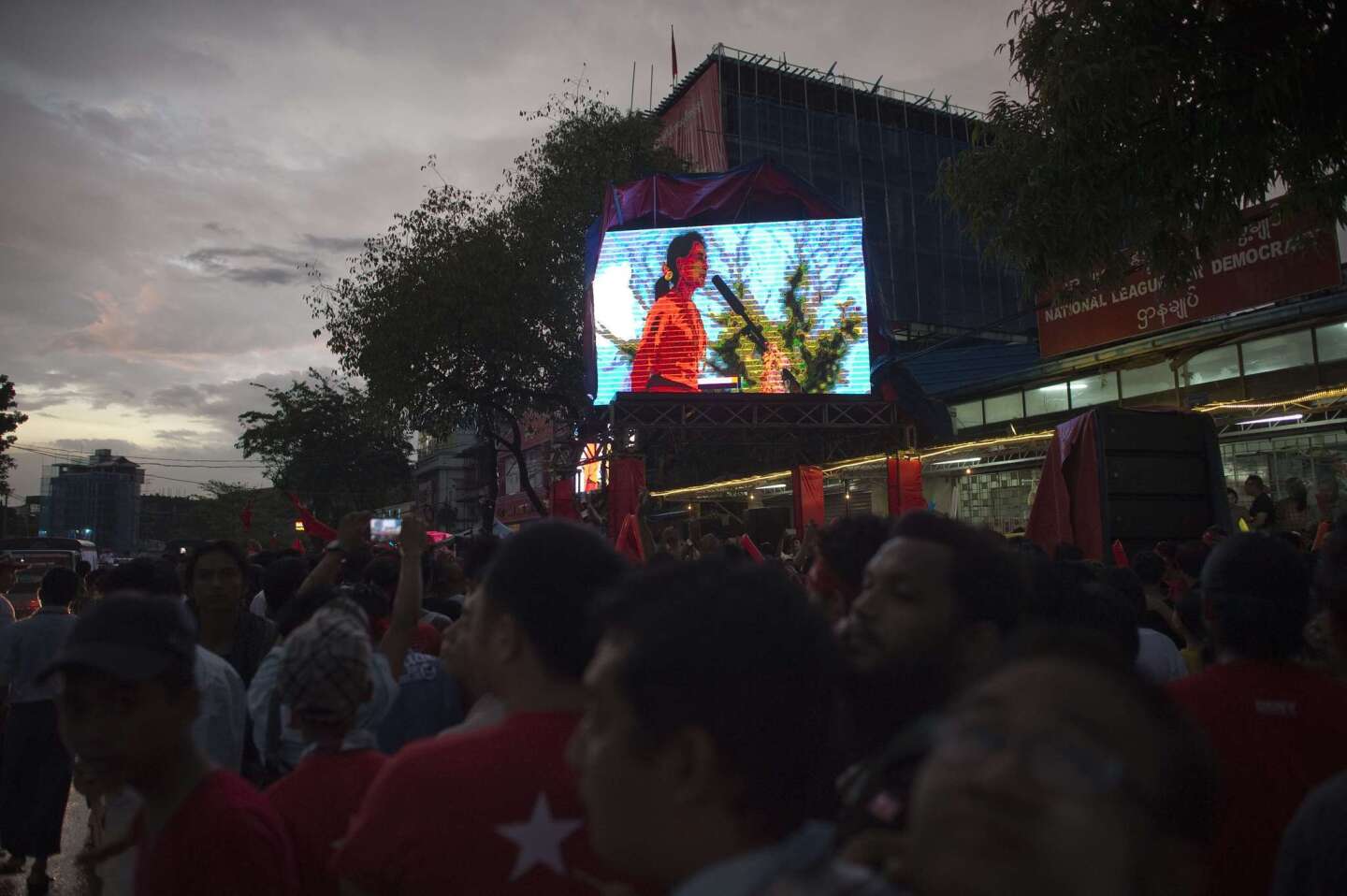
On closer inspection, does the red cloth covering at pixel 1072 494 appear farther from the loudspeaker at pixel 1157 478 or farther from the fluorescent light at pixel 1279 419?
the fluorescent light at pixel 1279 419

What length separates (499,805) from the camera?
168 cm

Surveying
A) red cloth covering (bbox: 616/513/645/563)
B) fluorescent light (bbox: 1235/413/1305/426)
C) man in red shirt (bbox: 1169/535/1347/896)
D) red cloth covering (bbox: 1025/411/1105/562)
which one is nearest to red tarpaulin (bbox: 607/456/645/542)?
red cloth covering (bbox: 616/513/645/563)

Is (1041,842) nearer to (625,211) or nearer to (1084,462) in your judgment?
(1084,462)

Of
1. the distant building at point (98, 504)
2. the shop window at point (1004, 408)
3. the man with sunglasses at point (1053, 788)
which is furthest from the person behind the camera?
the distant building at point (98, 504)

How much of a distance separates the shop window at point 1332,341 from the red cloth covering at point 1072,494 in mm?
7930

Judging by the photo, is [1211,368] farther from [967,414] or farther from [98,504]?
[98,504]

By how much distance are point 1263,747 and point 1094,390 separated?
652 inches

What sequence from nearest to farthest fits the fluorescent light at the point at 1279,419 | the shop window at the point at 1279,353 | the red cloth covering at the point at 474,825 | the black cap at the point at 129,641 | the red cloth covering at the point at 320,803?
1. the red cloth covering at the point at 474,825
2. the black cap at the point at 129,641
3. the red cloth covering at the point at 320,803
4. the fluorescent light at the point at 1279,419
5. the shop window at the point at 1279,353

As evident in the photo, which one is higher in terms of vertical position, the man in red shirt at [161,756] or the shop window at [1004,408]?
the shop window at [1004,408]

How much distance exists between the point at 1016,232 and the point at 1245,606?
207 inches

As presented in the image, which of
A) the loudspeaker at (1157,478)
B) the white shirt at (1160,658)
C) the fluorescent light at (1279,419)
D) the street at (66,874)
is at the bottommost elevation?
the street at (66,874)

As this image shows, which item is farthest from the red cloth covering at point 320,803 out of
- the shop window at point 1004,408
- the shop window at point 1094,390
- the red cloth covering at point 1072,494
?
the shop window at point 1004,408

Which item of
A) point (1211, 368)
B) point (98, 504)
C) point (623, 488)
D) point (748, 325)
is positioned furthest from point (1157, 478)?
point (98, 504)

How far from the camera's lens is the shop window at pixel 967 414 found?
2027cm
